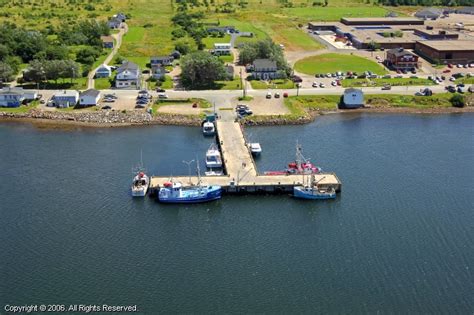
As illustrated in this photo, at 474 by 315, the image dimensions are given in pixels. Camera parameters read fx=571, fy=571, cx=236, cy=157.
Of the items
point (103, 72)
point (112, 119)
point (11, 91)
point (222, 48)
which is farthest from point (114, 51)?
point (112, 119)

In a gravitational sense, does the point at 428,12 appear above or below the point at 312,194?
above

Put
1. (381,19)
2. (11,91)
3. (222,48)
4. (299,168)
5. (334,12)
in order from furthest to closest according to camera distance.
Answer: (334,12)
(381,19)
(222,48)
(11,91)
(299,168)

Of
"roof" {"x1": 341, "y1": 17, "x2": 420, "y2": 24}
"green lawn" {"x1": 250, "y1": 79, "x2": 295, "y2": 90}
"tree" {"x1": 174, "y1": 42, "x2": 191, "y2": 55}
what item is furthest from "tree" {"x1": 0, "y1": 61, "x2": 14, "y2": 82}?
"roof" {"x1": 341, "y1": 17, "x2": 420, "y2": 24}

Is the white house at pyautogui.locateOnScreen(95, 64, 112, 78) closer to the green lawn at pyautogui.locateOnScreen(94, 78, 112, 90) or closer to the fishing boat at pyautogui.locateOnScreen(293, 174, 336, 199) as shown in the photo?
the green lawn at pyautogui.locateOnScreen(94, 78, 112, 90)

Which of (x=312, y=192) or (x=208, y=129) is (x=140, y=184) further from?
(x=208, y=129)

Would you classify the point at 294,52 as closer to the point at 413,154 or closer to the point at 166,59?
the point at 166,59
